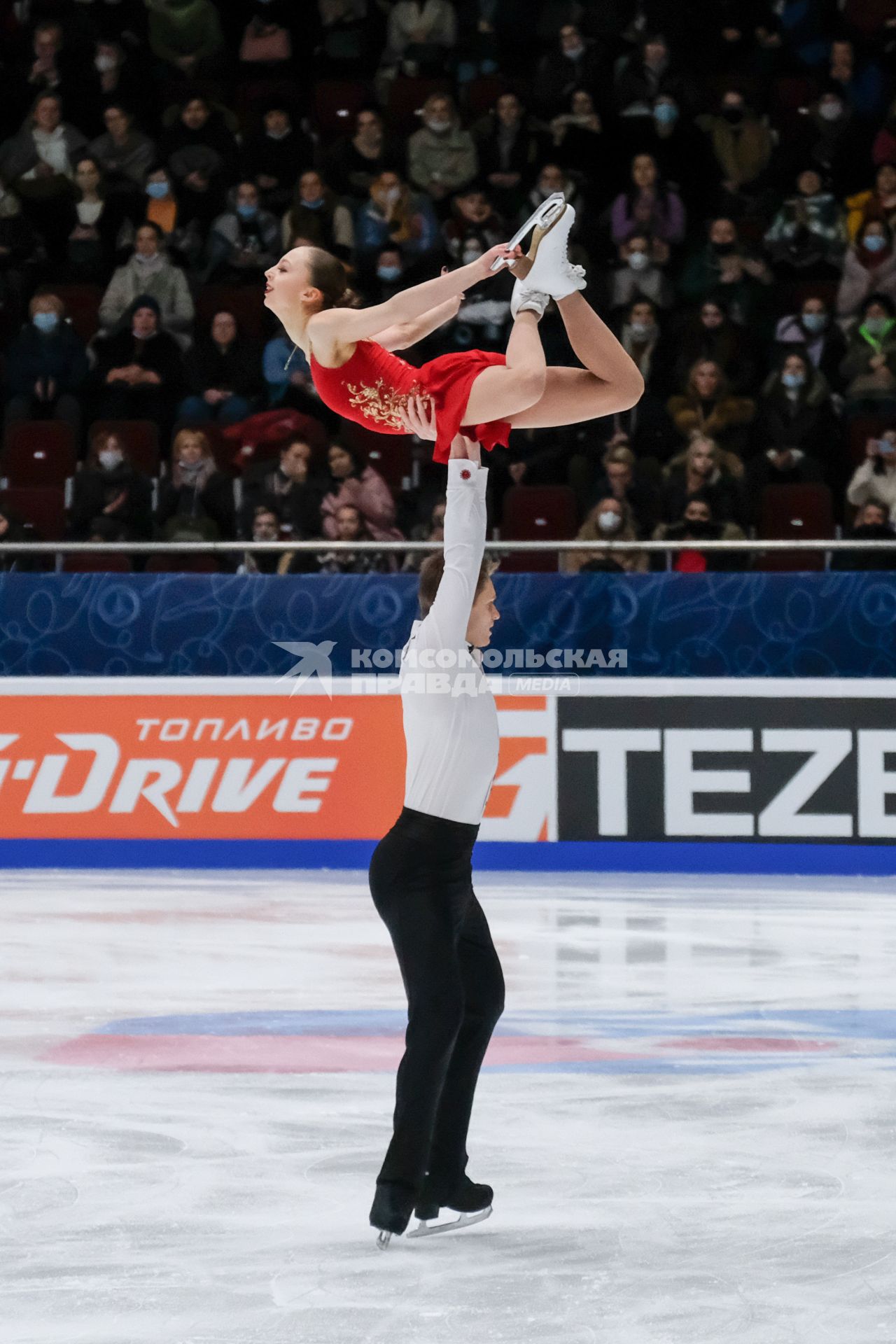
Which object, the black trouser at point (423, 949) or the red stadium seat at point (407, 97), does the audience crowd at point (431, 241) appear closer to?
the red stadium seat at point (407, 97)

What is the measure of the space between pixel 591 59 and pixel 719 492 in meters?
4.46

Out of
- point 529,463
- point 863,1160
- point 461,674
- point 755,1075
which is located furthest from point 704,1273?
point 529,463

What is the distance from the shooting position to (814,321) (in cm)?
1145

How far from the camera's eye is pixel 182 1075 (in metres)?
5.23

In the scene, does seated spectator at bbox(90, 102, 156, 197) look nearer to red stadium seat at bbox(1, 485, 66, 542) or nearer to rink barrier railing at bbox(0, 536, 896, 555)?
red stadium seat at bbox(1, 485, 66, 542)

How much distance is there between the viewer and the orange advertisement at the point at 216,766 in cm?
978

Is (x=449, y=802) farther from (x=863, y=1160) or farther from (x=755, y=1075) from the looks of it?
(x=755, y=1075)

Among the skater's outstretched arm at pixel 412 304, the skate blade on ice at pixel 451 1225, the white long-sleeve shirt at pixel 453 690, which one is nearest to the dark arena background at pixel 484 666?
the skate blade on ice at pixel 451 1225

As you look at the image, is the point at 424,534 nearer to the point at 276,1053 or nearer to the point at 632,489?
the point at 632,489

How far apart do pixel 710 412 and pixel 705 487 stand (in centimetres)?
112

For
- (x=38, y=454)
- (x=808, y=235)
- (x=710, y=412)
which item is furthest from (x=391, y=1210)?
(x=808, y=235)

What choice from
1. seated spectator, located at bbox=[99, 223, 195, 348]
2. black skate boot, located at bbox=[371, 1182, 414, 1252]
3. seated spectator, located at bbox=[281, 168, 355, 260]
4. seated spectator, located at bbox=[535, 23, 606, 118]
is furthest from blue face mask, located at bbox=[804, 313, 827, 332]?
black skate boot, located at bbox=[371, 1182, 414, 1252]

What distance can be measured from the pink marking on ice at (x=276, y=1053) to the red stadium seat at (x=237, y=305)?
23.1 ft

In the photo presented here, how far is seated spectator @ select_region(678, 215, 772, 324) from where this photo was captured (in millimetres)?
11789
